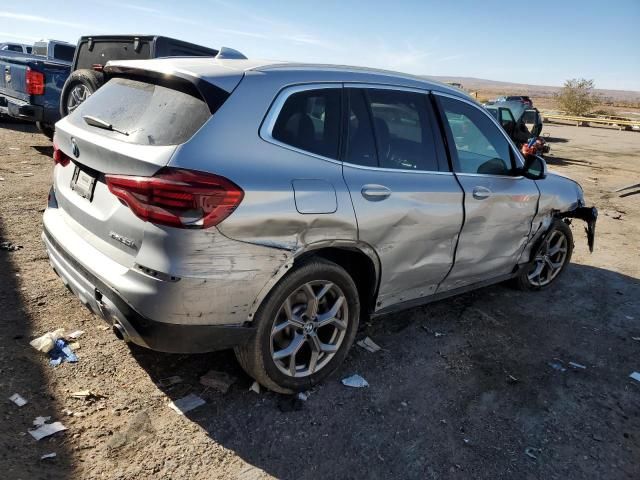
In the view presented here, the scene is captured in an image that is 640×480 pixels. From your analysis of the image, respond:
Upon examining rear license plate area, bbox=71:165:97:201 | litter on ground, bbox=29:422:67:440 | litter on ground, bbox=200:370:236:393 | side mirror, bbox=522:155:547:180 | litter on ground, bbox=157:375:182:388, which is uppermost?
side mirror, bbox=522:155:547:180

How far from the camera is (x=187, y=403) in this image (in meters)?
2.91

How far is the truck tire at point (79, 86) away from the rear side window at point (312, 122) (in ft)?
15.1

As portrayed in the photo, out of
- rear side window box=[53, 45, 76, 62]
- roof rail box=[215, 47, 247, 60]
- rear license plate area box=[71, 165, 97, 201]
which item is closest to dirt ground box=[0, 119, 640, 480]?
rear license plate area box=[71, 165, 97, 201]

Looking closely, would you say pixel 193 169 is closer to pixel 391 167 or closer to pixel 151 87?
pixel 151 87

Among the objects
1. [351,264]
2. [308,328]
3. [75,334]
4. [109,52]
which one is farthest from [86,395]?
[109,52]

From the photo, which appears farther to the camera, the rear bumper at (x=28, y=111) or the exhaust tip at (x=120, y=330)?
the rear bumper at (x=28, y=111)

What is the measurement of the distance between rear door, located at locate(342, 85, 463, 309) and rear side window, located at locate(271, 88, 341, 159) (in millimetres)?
94

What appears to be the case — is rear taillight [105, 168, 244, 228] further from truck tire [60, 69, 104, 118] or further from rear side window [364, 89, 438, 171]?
truck tire [60, 69, 104, 118]

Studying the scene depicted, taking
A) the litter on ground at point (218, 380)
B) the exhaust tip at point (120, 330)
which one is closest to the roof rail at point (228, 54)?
the exhaust tip at point (120, 330)

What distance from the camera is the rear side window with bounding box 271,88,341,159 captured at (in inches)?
109

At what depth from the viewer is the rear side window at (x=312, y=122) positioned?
2.76 metres

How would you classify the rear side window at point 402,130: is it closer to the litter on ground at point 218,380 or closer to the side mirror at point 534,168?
the side mirror at point 534,168

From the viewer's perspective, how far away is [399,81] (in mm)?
3477

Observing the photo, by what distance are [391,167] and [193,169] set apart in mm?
1374
